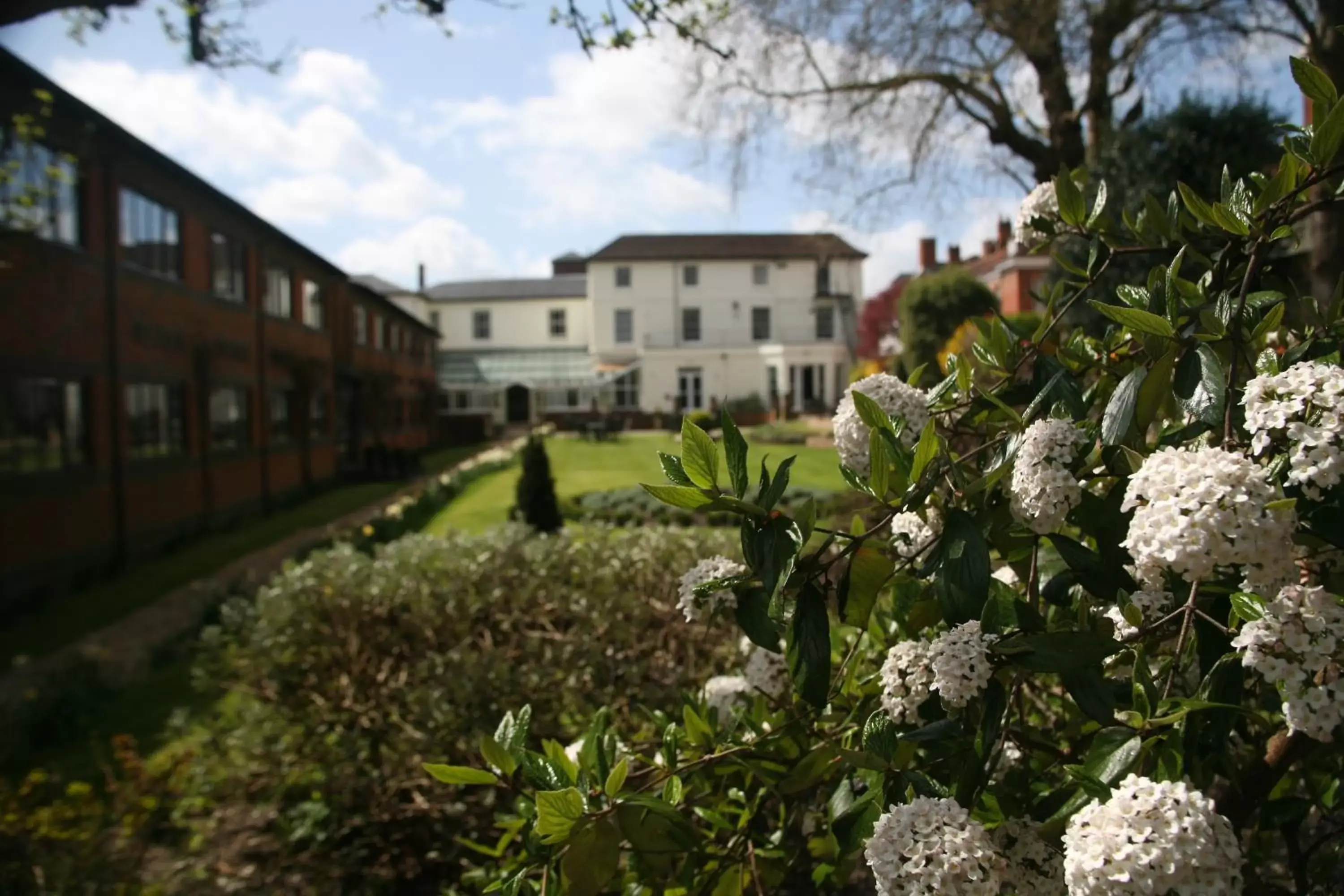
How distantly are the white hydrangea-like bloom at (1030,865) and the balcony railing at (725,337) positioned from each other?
4946 centimetres

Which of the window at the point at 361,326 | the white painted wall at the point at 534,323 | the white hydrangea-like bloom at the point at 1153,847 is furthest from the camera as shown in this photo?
the white painted wall at the point at 534,323

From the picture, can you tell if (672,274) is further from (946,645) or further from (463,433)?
(946,645)

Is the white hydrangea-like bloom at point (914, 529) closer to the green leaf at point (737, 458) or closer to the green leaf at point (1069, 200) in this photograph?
the green leaf at point (737, 458)

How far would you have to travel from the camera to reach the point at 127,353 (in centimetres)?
1359

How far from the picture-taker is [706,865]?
7.33 ft

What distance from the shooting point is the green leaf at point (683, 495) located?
1.44 meters

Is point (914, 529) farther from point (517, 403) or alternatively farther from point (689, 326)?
point (689, 326)

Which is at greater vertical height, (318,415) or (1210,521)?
(318,415)

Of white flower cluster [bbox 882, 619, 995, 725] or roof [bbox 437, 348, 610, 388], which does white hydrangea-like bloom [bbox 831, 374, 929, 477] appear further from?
roof [bbox 437, 348, 610, 388]

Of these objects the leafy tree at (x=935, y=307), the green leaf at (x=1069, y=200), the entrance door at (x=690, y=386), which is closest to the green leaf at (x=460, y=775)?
the green leaf at (x=1069, y=200)

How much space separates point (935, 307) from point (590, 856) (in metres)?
22.8

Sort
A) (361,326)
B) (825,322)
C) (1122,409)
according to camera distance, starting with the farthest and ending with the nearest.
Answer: (825,322), (361,326), (1122,409)

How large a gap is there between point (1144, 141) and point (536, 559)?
7.60 meters

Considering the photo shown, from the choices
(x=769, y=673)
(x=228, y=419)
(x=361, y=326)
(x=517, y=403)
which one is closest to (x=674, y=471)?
(x=769, y=673)
